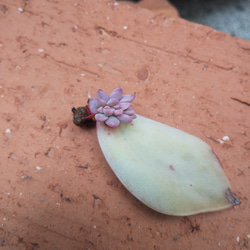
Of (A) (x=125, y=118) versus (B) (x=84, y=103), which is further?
(B) (x=84, y=103)

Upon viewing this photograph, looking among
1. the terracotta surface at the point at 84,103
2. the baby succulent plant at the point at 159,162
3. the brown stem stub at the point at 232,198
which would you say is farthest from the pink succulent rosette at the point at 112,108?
the brown stem stub at the point at 232,198

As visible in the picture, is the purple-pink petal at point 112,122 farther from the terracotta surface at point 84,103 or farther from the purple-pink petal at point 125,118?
the terracotta surface at point 84,103

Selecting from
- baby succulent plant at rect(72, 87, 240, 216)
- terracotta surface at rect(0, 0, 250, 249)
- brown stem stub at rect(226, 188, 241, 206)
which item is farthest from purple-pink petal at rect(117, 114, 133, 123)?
brown stem stub at rect(226, 188, 241, 206)

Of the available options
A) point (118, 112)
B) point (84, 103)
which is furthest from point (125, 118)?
point (84, 103)

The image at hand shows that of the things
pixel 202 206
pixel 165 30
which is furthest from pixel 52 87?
pixel 202 206

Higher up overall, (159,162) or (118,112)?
(118,112)

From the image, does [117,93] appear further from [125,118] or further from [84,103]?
[84,103]
